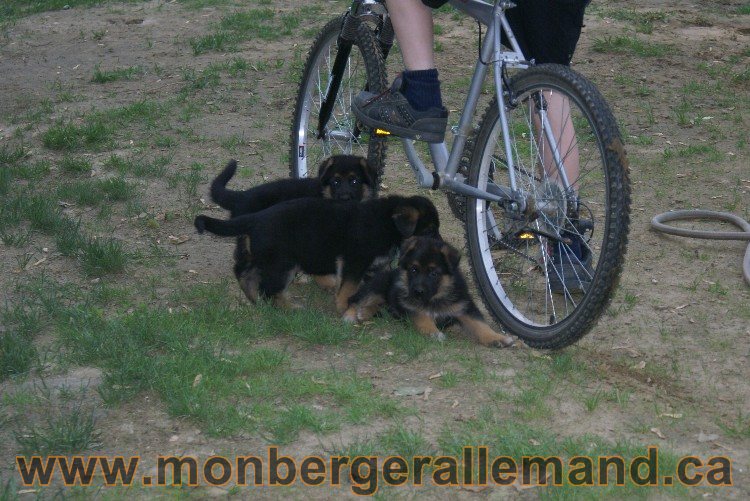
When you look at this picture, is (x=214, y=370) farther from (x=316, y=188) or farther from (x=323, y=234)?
(x=316, y=188)

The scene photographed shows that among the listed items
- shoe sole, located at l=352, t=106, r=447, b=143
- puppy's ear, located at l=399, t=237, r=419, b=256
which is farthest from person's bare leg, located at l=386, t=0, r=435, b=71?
puppy's ear, located at l=399, t=237, r=419, b=256

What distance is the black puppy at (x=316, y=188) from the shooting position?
5652 millimetres

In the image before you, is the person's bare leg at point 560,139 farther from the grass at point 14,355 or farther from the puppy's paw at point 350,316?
the grass at point 14,355

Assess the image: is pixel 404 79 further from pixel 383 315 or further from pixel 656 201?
pixel 656 201

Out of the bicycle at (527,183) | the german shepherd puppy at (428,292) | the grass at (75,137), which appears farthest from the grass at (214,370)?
the grass at (75,137)

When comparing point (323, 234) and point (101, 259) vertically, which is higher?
point (323, 234)

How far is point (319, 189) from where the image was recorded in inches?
227

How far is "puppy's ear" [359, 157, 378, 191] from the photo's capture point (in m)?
5.73

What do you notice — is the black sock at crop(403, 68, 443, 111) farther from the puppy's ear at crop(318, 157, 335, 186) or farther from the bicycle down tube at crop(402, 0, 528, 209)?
the puppy's ear at crop(318, 157, 335, 186)

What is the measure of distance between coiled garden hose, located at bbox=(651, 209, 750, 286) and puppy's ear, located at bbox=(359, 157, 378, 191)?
5.68 ft

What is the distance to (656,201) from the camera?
6.43m

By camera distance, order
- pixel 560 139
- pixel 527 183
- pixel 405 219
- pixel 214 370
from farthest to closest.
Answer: pixel 405 219 → pixel 527 183 → pixel 560 139 → pixel 214 370

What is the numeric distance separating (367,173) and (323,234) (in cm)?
78

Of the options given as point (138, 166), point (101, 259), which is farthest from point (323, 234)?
point (138, 166)
